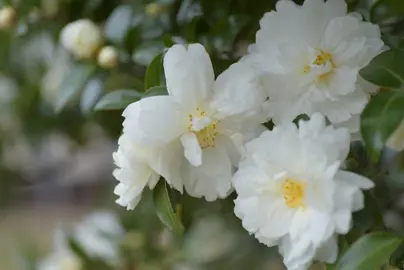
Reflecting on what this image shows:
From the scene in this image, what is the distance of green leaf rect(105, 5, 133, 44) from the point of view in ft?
2.26

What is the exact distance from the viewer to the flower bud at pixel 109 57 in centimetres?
67

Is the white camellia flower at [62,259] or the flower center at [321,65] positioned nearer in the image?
the flower center at [321,65]

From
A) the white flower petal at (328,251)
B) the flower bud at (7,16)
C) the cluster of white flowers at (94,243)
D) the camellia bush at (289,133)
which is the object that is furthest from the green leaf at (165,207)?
the cluster of white flowers at (94,243)

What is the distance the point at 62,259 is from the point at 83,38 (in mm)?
433

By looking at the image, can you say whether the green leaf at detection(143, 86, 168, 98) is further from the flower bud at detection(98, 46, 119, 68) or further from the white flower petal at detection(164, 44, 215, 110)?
the flower bud at detection(98, 46, 119, 68)

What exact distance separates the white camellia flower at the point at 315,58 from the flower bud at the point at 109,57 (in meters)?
0.25

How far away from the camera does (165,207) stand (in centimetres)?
47

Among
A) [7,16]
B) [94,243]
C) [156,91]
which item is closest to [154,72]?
[156,91]

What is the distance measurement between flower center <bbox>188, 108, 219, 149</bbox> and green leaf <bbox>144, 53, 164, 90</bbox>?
0.24 ft

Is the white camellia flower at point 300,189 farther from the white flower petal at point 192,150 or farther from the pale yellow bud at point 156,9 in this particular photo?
the pale yellow bud at point 156,9

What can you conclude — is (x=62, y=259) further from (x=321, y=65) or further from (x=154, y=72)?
(x=321, y=65)

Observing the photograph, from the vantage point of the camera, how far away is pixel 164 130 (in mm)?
440

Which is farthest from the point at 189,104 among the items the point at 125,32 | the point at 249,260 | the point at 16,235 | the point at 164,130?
the point at 16,235

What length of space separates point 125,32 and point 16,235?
2.45 ft
